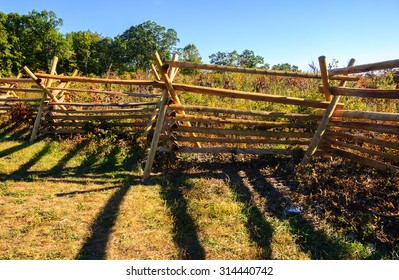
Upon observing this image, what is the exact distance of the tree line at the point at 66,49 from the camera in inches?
1533

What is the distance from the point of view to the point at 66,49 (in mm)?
45438

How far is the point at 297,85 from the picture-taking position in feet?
33.8

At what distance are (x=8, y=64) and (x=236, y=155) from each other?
40940 millimetres

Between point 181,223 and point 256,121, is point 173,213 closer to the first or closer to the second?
point 181,223

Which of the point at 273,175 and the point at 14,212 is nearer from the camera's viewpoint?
the point at 14,212

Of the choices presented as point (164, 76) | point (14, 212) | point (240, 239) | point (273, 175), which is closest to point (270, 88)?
point (273, 175)

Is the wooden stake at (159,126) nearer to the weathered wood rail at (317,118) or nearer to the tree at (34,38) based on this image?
the weathered wood rail at (317,118)

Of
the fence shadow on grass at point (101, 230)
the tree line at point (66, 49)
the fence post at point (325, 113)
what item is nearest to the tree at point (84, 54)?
the tree line at point (66, 49)

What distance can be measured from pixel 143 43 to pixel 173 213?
5841 cm

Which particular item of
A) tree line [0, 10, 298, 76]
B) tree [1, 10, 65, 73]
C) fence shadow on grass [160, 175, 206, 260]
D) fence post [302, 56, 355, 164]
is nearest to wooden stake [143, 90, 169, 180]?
fence shadow on grass [160, 175, 206, 260]

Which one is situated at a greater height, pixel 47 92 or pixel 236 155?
pixel 47 92

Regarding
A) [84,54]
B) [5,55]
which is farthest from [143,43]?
[5,55]
